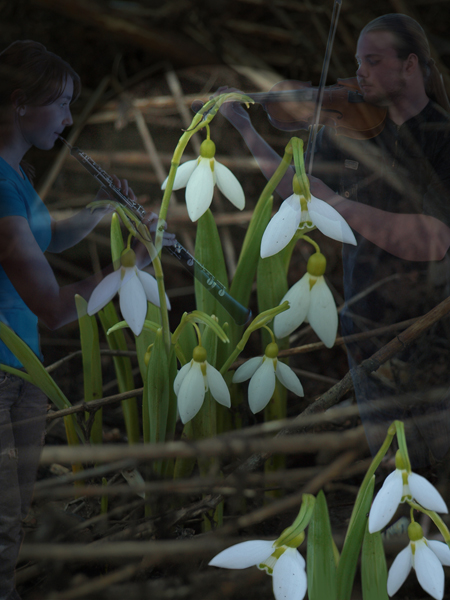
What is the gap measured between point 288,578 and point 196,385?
0.49 feet

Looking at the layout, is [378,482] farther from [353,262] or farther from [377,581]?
[353,262]

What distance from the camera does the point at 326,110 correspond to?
43 centimetres

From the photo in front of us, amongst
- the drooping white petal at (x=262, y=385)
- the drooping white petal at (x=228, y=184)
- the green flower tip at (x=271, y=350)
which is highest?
the drooping white petal at (x=228, y=184)

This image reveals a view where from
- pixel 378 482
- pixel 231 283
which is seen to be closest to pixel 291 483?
pixel 378 482

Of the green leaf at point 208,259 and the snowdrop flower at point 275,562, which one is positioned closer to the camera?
the snowdrop flower at point 275,562

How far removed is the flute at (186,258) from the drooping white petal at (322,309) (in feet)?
0.23

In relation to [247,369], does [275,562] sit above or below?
below

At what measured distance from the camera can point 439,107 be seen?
427mm

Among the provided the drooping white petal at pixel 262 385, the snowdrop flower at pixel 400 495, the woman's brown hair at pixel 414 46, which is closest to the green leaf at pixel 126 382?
the drooping white petal at pixel 262 385

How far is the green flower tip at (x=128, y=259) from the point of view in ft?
1.35

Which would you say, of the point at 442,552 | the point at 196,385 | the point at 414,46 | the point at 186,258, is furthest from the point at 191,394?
the point at 414,46

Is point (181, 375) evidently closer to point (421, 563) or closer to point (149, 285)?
point (149, 285)

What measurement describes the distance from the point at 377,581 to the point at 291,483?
92 millimetres

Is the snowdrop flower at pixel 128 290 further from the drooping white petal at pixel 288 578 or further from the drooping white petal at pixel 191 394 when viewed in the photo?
the drooping white petal at pixel 288 578
